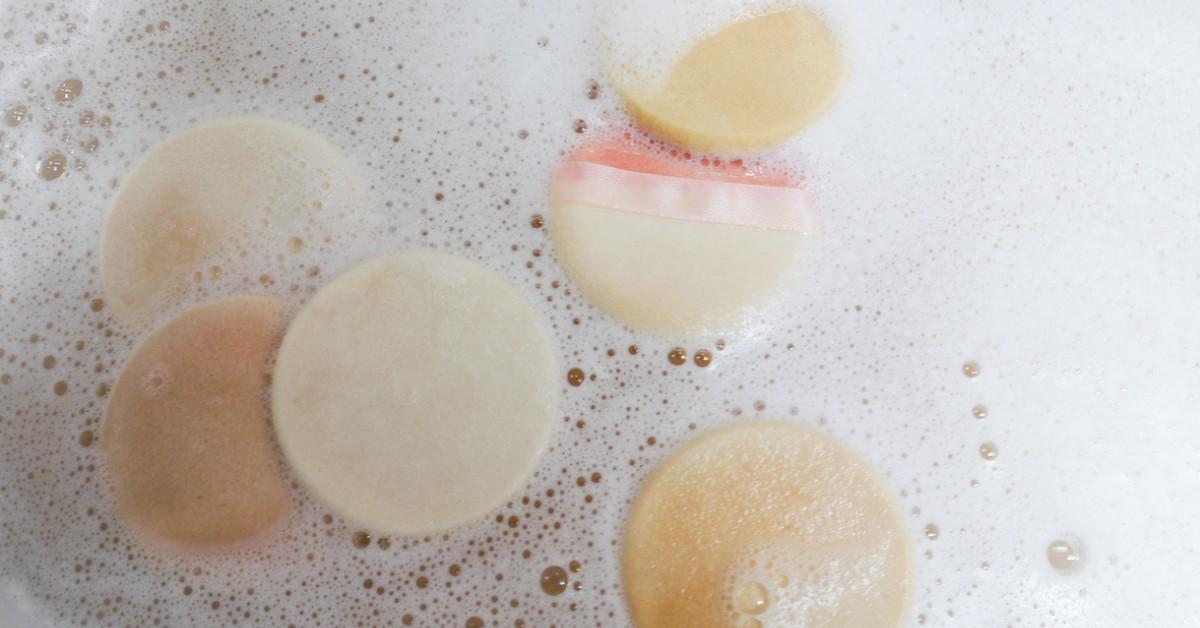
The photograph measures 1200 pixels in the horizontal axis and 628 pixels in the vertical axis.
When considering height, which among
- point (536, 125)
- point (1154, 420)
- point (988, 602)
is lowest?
point (988, 602)

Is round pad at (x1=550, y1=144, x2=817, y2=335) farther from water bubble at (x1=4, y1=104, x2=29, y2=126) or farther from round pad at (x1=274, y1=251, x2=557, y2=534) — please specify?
water bubble at (x1=4, y1=104, x2=29, y2=126)

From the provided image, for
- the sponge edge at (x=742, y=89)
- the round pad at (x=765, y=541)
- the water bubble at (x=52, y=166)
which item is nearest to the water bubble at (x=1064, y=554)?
the round pad at (x=765, y=541)

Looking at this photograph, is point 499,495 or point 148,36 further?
Result: point 148,36

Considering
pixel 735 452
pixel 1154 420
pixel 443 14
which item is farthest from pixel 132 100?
pixel 1154 420

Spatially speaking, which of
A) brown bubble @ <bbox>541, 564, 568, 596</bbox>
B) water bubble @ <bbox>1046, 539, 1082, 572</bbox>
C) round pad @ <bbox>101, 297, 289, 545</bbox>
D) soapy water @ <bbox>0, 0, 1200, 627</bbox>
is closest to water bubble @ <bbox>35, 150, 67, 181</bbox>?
soapy water @ <bbox>0, 0, 1200, 627</bbox>

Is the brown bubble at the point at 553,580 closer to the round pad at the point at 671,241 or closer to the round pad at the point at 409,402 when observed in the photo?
the round pad at the point at 409,402

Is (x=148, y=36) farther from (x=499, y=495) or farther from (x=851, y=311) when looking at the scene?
(x=851, y=311)
